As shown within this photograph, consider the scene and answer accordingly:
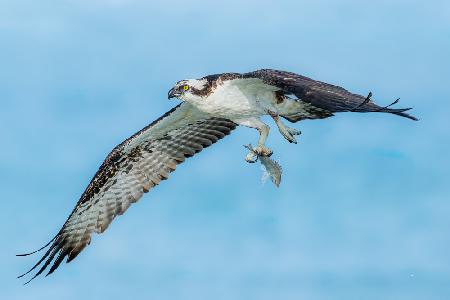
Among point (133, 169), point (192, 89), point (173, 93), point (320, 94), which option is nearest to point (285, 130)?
point (192, 89)

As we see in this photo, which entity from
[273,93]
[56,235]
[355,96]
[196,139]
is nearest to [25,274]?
[56,235]

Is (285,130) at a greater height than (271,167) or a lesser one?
greater

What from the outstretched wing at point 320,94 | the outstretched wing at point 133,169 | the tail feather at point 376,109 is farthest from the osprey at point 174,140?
the tail feather at point 376,109

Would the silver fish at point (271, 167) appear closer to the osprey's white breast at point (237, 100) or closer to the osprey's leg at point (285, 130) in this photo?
the osprey's leg at point (285, 130)

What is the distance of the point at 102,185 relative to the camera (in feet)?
A: 64.5

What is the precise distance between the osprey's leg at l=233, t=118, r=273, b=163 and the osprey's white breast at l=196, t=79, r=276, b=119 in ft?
1.67

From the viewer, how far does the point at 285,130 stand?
57.8ft

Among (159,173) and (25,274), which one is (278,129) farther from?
(25,274)

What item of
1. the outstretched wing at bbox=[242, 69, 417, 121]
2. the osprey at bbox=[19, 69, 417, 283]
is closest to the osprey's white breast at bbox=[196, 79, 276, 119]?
the osprey at bbox=[19, 69, 417, 283]

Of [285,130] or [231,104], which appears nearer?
[231,104]

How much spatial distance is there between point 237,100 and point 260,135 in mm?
1018

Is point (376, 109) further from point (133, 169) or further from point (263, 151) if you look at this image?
point (133, 169)

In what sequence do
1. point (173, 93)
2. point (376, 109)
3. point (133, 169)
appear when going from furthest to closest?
point (133, 169)
point (173, 93)
point (376, 109)

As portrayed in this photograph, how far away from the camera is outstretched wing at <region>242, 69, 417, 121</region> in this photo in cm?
1432
